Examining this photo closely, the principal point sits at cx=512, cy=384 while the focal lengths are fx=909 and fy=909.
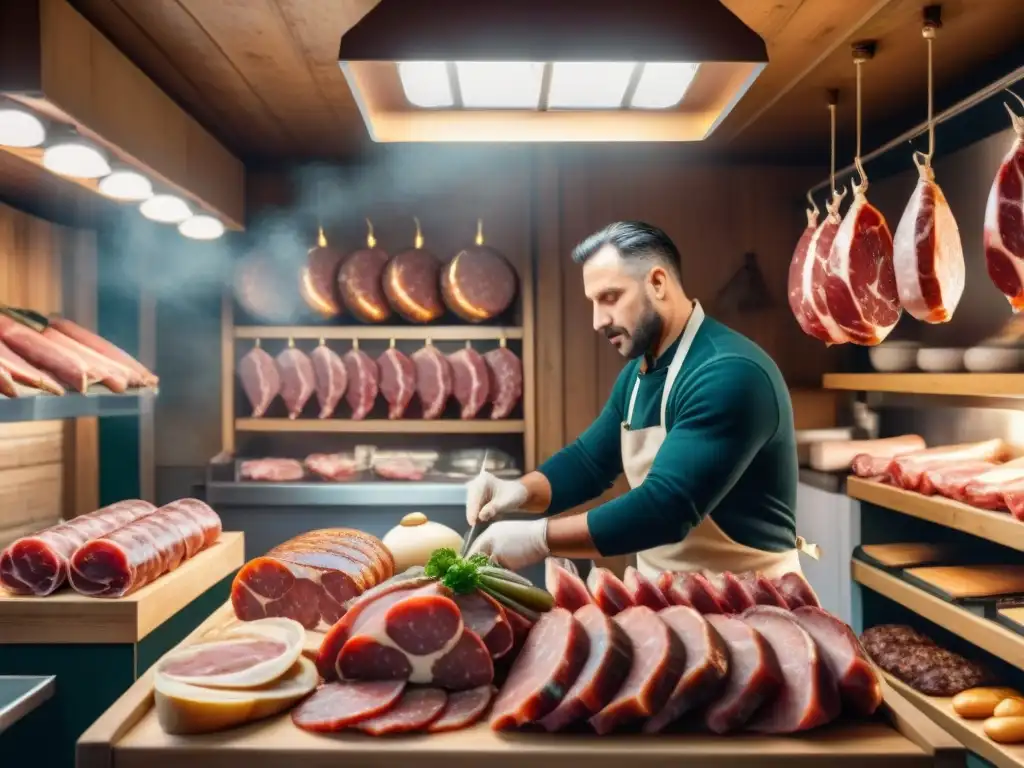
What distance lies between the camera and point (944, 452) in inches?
146

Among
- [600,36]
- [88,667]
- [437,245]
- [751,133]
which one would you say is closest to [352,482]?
[437,245]

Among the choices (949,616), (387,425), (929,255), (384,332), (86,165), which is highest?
(86,165)

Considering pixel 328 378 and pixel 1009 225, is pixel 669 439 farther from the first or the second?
pixel 328 378

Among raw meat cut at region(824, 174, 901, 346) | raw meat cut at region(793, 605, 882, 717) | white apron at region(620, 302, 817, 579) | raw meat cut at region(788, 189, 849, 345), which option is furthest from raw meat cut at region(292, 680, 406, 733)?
raw meat cut at region(788, 189, 849, 345)

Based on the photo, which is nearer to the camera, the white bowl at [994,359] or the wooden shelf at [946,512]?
the wooden shelf at [946,512]

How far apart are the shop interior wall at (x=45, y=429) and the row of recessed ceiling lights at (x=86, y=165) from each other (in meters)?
0.70

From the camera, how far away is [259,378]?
15.3 ft

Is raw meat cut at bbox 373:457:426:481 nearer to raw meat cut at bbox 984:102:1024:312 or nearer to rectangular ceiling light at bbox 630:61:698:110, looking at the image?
rectangular ceiling light at bbox 630:61:698:110

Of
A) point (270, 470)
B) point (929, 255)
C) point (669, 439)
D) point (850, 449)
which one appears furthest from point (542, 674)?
point (270, 470)

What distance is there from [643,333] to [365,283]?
223 centimetres

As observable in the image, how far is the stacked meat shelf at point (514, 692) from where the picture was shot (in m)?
1.54

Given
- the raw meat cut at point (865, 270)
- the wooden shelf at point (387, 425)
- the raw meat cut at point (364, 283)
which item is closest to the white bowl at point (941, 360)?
the raw meat cut at point (865, 270)

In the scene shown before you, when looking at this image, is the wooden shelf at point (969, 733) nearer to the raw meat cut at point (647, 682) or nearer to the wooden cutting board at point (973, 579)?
the wooden cutting board at point (973, 579)

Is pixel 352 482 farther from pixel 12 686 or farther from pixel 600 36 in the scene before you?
pixel 600 36
